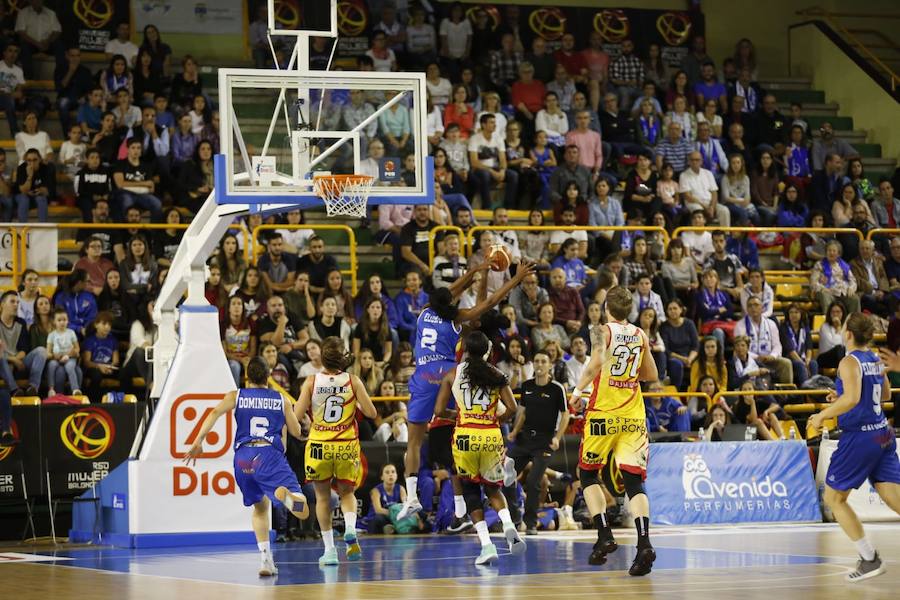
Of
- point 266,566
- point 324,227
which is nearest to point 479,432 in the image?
point 266,566

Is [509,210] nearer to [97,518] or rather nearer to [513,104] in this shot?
[513,104]

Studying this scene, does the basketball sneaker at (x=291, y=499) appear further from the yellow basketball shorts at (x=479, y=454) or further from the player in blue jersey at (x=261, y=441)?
the yellow basketball shorts at (x=479, y=454)

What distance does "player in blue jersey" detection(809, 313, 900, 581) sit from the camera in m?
11.8

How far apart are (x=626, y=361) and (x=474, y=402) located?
166 centimetres

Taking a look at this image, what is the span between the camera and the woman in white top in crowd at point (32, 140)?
2266cm

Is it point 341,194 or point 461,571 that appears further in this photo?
point 341,194

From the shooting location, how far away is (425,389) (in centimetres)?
1470

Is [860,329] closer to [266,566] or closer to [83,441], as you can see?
[266,566]

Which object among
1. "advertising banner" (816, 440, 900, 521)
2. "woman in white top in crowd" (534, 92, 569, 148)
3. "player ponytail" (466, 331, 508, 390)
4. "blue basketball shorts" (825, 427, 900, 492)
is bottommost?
"advertising banner" (816, 440, 900, 521)

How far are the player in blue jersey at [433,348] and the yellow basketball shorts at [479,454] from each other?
47.7 inches

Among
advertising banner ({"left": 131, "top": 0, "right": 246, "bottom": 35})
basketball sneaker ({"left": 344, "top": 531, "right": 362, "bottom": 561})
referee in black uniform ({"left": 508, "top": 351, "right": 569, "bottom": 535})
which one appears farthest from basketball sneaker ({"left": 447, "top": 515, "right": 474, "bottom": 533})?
advertising banner ({"left": 131, "top": 0, "right": 246, "bottom": 35})

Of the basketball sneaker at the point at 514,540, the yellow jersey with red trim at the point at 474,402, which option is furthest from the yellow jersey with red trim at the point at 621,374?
the basketball sneaker at the point at 514,540

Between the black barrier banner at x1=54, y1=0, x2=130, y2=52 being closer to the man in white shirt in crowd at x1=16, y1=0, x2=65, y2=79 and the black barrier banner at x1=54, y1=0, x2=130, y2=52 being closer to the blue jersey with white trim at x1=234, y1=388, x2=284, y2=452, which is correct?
the man in white shirt in crowd at x1=16, y1=0, x2=65, y2=79

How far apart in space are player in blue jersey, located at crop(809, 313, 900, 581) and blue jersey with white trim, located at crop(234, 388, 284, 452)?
4.77 meters
